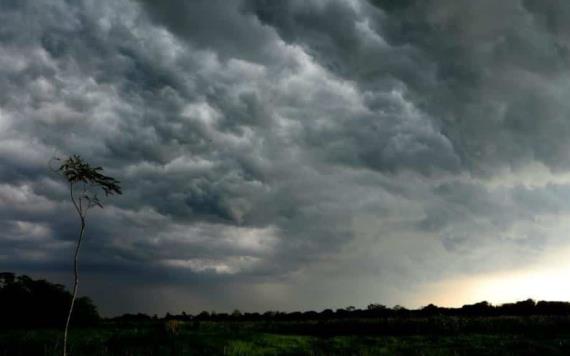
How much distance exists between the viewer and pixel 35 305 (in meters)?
90.8

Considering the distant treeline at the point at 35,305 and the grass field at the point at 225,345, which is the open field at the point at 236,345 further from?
the distant treeline at the point at 35,305

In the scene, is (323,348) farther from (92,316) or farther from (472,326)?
(92,316)

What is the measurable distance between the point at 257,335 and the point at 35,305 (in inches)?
2003

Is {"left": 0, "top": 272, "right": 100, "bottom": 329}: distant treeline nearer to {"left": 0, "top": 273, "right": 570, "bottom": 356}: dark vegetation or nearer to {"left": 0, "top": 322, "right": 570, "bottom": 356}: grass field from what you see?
{"left": 0, "top": 273, "right": 570, "bottom": 356}: dark vegetation

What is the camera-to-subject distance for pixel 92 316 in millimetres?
99062

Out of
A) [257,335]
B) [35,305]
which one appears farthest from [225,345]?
[35,305]

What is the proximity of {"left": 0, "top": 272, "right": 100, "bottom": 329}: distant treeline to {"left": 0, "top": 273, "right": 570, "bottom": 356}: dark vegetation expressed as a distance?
161 millimetres

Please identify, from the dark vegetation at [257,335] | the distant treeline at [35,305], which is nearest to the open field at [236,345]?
the dark vegetation at [257,335]

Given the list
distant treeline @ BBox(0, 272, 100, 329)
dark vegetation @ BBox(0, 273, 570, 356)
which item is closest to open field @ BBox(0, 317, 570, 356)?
dark vegetation @ BBox(0, 273, 570, 356)

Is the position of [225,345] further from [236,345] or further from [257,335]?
[257,335]

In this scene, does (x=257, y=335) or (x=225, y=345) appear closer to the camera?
(x=225, y=345)

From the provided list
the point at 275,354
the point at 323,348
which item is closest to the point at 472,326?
the point at 323,348

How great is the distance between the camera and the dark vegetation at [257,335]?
53656 millimetres

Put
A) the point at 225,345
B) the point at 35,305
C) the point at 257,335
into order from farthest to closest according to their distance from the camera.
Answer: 1. the point at 35,305
2. the point at 257,335
3. the point at 225,345
